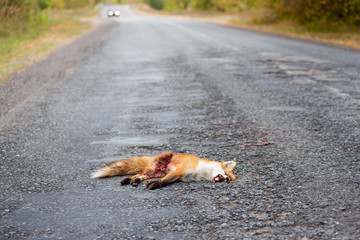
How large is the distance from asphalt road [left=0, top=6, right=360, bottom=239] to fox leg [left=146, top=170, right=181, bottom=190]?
7 centimetres

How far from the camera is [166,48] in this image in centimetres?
1562

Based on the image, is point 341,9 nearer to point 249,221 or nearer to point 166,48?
point 166,48

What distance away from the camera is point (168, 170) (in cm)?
414

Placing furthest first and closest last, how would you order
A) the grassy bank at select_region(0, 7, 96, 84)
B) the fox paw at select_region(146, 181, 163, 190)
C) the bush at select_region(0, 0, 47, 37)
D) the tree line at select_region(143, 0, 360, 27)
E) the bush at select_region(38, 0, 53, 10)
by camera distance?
the bush at select_region(38, 0, 53, 10) < the tree line at select_region(143, 0, 360, 27) < the bush at select_region(0, 0, 47, 37) < the grassy bank at select_region(0, 7, 96, 84) < the fox paw at select_region(146, 181, 163, 190)

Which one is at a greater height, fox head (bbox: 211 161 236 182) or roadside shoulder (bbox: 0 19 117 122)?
roadside shoulder (bbox: 0 19 117 122)

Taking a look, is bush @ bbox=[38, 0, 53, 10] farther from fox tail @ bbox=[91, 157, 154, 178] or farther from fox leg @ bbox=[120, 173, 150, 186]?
fox leg @ bbox=[120, 173, 150, 186]

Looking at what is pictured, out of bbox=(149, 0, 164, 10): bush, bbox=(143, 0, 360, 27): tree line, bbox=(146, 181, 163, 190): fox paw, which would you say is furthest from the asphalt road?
bbox=(149, 0, 164, 10): bush

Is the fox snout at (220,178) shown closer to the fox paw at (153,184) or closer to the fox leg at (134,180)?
the fox paw at (153,184)

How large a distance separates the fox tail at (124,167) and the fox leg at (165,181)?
38cm

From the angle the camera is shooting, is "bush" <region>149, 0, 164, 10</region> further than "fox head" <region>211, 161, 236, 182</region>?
Yes

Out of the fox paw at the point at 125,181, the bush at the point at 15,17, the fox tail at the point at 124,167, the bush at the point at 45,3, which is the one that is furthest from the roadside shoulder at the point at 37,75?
the bush at the point at 45,3

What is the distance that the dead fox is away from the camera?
12.9 ft

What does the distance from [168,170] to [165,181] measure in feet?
0.89

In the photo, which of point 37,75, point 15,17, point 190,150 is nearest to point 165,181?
point 190,150
